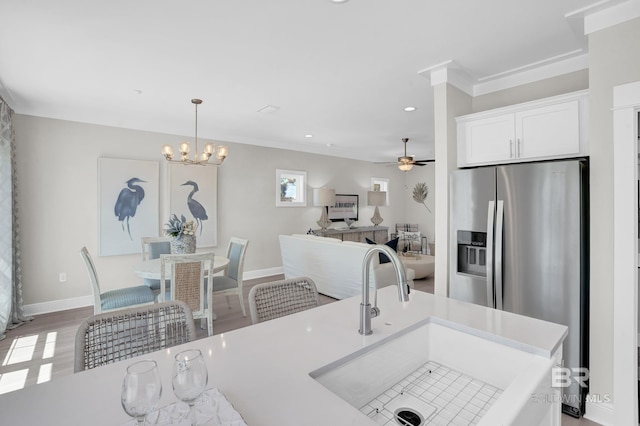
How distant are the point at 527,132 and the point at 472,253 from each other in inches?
40.8

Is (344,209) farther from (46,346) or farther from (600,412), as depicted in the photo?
(600,412)

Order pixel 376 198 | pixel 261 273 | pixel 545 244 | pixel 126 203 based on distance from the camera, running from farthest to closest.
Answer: pixel 376 198 → pixel 261 273 → pixel 126 203 → pixel 545 244

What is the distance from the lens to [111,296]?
10.1 feet

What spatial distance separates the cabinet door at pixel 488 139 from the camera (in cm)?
261

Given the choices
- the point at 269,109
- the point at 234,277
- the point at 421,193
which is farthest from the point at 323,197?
the point at 421,193

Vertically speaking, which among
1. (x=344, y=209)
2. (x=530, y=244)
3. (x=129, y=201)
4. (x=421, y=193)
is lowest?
(x=530, y=244)

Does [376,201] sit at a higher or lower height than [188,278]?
higher

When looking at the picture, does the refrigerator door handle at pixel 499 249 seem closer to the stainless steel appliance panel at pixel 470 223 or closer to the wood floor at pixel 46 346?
the stainless steel appliance panel at pixel 470 223

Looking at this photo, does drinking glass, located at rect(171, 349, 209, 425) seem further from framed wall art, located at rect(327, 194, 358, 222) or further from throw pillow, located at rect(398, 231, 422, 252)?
throw pillow, located at rect(398, 231, 422, 252)

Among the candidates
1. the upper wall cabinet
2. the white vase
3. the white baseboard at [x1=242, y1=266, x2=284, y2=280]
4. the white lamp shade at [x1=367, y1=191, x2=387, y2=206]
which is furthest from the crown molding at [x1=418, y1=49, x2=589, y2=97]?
the white lamp shade at [x1=367, y1=191, x2=387, y2=206]

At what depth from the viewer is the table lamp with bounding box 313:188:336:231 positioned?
21.5ft

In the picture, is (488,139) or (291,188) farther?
(291,188)

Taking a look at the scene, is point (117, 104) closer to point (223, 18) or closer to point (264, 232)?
point (223, 18)

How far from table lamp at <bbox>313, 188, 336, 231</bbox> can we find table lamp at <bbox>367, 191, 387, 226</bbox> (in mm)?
1248
